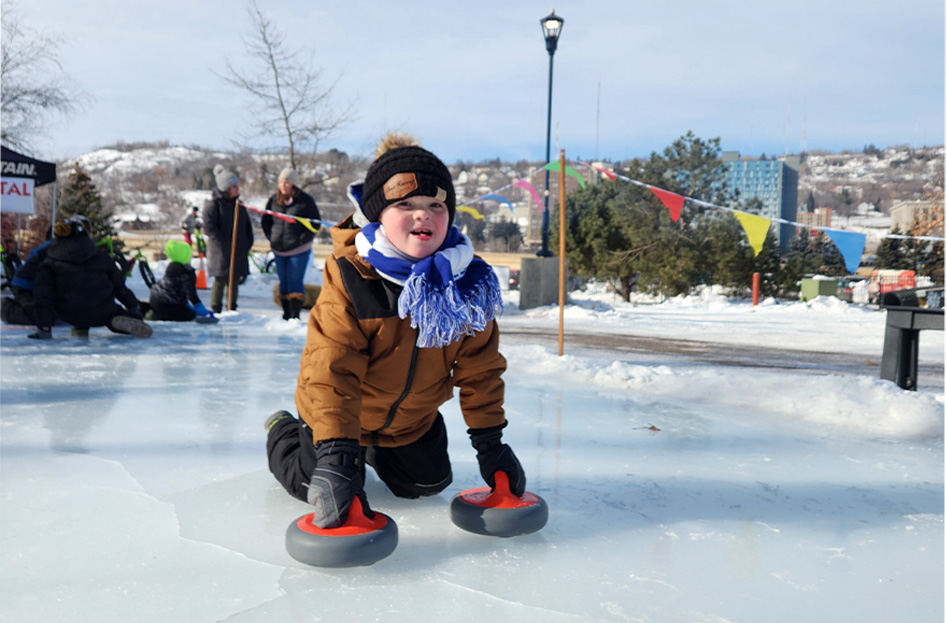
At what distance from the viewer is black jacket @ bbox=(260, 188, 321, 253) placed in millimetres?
7152

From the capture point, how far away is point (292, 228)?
716cm

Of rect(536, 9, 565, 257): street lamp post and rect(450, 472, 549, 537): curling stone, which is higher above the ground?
rect(536, 9, 565, 257): street lamp post

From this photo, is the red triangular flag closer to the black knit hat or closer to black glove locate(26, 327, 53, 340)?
the black knit hat

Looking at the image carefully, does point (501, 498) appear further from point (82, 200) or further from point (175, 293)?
point (82, 200)

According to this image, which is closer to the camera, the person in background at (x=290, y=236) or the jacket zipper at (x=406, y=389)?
the jacket zipper at (x=406, y=389)

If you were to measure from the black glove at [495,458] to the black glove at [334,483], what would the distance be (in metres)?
0.34

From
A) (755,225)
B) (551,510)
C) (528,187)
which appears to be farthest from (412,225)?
(528,187)

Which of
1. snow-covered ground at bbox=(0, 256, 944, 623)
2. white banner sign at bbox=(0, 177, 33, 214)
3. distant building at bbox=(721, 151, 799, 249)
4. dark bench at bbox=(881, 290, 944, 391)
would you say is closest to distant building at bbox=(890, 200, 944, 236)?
distant building at bbox=(721, 151, 799, 249)

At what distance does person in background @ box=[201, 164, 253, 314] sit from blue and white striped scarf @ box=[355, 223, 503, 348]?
6.54m

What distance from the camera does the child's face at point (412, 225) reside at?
1.68 meters

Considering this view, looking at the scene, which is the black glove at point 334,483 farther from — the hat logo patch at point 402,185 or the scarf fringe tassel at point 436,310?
the hat logo patch at point 402,185

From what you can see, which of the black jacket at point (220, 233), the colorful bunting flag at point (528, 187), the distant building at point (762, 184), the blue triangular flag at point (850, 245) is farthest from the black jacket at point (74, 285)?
the distant building at point (762, 184)

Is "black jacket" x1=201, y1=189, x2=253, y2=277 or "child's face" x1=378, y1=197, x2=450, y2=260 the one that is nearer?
"child's face" x1=378, y1=197, x2=450, y2=260

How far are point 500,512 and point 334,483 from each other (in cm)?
40
